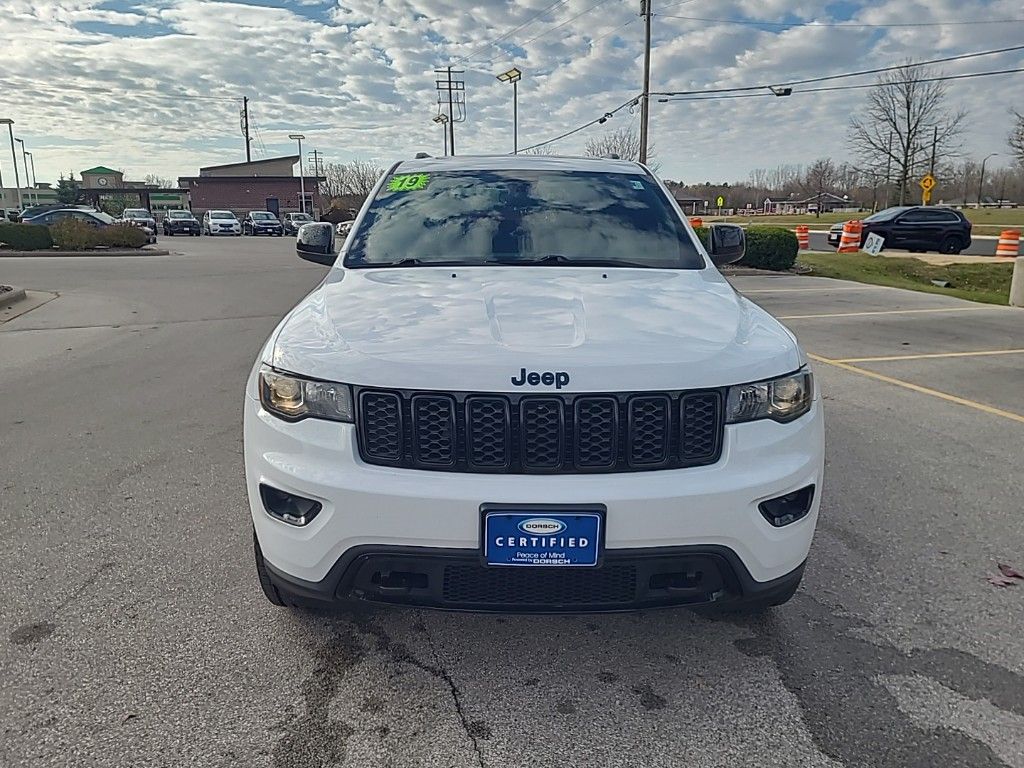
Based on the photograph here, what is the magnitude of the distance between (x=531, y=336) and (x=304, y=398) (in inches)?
29.6

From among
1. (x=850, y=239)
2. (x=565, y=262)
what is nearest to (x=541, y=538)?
(x=565, y=262)

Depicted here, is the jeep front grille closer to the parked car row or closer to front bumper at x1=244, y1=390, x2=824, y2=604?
front bumper at x1=244, y1=390, x2=824, y2=604

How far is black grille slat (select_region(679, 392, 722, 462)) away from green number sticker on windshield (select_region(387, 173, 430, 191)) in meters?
2.39

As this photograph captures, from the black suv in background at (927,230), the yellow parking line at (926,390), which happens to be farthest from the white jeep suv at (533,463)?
the black suv in background at (927,230)

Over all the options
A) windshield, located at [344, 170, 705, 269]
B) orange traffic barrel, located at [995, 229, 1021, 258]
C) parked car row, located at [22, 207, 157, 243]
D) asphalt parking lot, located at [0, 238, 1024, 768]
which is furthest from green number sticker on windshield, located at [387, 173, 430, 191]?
parked car row, located at [22, 207, 157, 243]

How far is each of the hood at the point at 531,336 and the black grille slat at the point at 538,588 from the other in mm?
568

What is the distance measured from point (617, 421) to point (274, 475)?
1.09 m

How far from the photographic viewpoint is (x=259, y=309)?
12.3 meters

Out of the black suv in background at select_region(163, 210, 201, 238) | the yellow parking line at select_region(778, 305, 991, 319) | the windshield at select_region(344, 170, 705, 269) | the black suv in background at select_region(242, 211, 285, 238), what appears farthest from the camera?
the black suv in background at select_region(242, 211, 285, 238)

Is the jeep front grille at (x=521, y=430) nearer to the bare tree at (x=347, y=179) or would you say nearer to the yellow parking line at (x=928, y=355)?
the yellow parking line at (x=928, y=355)

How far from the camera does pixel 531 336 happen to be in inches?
99.6

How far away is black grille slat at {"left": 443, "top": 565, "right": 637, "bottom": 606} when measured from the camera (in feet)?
7.79

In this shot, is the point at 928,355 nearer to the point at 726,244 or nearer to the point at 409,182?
the point at 726,244

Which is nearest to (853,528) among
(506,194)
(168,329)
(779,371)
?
(779,371)
